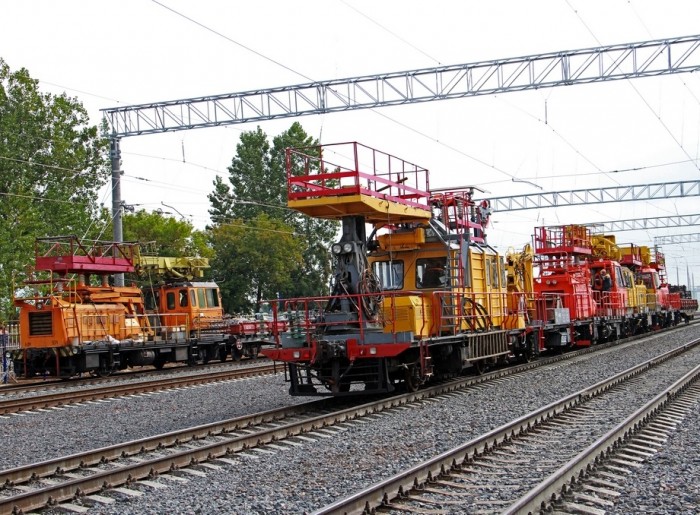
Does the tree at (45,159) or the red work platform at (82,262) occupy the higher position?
the tree at (45,159)

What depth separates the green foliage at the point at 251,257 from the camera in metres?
54.2

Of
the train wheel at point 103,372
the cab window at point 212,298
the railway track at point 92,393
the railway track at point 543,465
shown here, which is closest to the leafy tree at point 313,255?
the cab window at point 212,298

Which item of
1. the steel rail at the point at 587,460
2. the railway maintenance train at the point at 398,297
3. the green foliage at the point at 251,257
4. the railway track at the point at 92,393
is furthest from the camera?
the green foliage at the point at 251,257

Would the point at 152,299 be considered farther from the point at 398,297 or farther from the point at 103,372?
the point at 398,297

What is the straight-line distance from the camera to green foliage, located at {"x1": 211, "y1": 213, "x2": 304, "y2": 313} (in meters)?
54.2

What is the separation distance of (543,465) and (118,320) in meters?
17.6

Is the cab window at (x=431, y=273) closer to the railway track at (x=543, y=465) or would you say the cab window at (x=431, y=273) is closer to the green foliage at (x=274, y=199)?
the railway track at (x=543, y=465)

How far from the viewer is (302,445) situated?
987 centimetres

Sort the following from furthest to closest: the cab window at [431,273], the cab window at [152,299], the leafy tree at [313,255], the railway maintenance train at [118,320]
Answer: the leafy tree at [313,255] < the cab window at [152,299] < the railway maintenance train at [118,320] < the cab window at [431,273]

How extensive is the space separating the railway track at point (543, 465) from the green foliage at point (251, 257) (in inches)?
1659

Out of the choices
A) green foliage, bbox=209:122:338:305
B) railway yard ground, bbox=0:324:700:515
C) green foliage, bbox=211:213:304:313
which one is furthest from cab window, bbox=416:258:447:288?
green foliage, bbox=209:122:338:305

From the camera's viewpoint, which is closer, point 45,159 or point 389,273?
point 389,273

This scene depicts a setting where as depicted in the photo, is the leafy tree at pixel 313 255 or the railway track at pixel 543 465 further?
the leafy tree at pixel 313 255

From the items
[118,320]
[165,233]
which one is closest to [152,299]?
[118,320]
